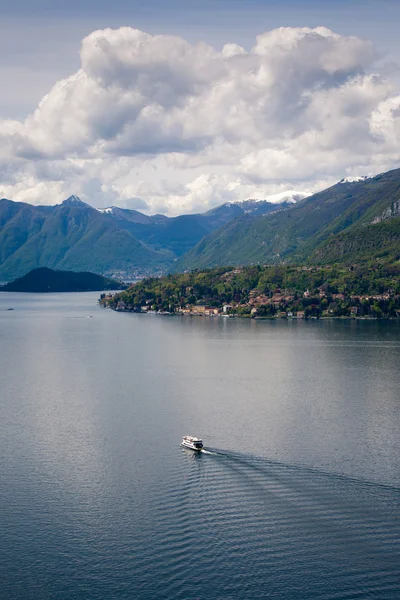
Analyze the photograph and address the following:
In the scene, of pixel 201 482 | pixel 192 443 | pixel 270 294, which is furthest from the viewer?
pixel 270 294

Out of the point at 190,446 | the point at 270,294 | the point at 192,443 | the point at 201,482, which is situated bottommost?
the point at 201,482

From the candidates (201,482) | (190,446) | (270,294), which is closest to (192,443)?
(190,446)

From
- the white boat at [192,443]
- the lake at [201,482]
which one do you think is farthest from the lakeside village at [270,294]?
the white boat at [192,443]

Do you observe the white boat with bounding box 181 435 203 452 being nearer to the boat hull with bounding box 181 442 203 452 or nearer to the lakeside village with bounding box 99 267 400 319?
the boat hull with bounding box 181 442 203 452

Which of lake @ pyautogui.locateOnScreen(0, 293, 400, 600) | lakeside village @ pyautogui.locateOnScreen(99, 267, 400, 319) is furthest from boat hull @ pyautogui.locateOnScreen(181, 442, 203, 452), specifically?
lakeside village @ pyautogui.locateOnScreen(99, 267, 400, 319)

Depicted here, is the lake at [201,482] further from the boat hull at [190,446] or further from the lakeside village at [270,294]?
the lakeside village at [270,294]

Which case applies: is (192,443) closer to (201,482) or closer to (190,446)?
(190,446)
